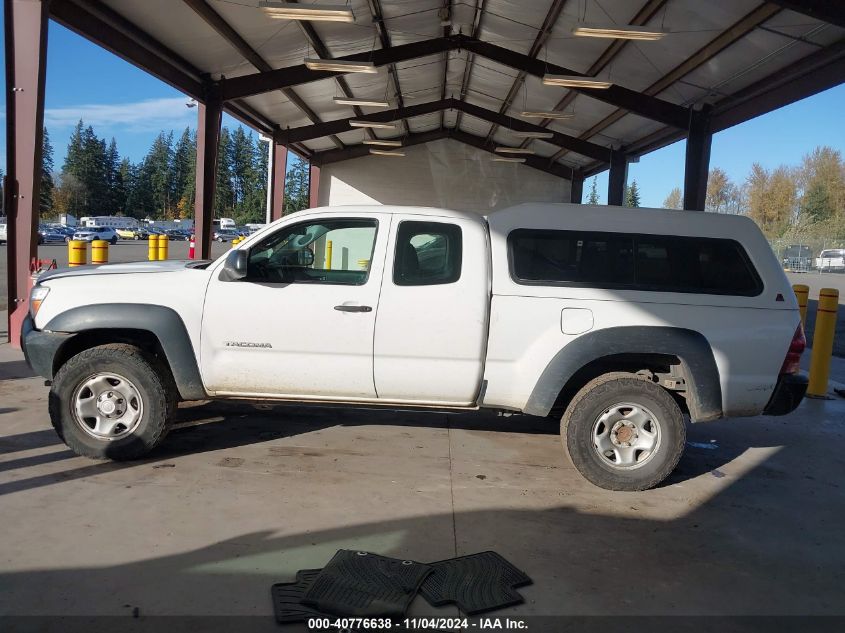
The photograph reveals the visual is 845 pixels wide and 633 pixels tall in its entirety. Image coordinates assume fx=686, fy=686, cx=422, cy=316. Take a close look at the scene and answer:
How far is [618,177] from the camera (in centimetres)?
2338

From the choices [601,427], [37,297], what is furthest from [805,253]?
[37,297]

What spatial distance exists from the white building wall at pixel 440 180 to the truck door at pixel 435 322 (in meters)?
22.5

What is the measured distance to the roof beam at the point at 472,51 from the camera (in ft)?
52.3

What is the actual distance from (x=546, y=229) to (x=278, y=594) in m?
3.19

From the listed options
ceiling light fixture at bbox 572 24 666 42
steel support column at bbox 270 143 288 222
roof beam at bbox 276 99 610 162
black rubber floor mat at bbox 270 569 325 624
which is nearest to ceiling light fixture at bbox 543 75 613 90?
ceiling light fixture at bbox 572 24 666 42

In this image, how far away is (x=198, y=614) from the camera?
3.28m

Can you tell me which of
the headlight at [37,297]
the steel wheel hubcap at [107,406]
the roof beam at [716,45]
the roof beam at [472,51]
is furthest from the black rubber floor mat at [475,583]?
the roof beam at [472,51]

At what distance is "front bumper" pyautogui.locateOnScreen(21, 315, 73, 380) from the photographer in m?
5.18

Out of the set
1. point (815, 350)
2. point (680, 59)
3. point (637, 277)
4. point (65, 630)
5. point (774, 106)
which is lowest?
point (65, 630)

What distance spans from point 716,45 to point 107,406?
12.1 m

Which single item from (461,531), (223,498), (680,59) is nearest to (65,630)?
(223,498)

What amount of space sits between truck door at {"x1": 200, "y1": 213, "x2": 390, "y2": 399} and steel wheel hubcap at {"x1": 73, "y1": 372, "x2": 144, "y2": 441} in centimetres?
60

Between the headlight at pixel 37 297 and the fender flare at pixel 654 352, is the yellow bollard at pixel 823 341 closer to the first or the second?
the fender flare at pixel 654 352

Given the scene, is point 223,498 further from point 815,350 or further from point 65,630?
point 815,350
